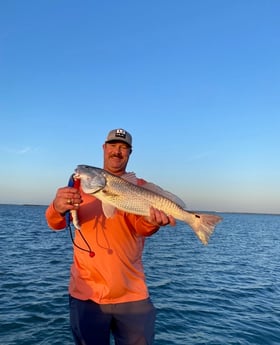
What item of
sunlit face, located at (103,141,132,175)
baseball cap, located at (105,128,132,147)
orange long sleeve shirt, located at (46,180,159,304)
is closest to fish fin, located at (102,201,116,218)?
orange long sleeve shirt, located at (46,180,159,304)

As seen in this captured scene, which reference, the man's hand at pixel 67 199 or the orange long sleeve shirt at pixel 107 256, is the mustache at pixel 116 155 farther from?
the man's hand at pixel 67 199

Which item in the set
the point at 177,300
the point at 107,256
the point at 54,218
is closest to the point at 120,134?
the point at 54,218

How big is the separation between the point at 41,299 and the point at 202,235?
385 inches

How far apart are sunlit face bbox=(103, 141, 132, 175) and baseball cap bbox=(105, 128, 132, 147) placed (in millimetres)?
66

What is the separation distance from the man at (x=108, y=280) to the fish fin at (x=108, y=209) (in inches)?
12.9

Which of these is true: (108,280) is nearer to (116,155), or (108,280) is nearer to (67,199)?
(67,199)

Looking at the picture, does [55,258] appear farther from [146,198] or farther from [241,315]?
[146,198]

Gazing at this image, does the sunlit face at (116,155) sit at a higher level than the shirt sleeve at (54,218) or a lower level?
higher

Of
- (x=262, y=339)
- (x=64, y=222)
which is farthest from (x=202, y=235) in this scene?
(x=262, y=339)

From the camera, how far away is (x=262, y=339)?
1052 centimetres

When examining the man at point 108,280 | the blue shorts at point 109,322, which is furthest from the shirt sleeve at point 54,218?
the blue shorts at point 109,322

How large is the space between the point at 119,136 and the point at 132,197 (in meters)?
1.03

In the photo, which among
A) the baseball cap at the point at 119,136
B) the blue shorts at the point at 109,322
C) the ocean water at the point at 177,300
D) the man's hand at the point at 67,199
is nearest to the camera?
the man's hand at the point at 67,199

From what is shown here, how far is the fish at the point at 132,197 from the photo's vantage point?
4.85m
